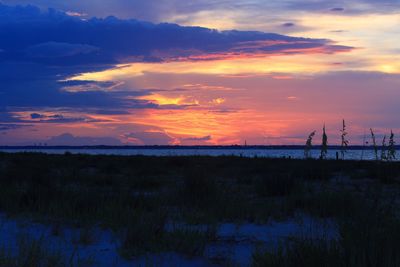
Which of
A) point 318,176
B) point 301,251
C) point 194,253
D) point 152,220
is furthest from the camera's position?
point 318,176

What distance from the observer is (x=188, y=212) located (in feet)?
31.2

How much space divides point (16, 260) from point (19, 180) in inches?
417

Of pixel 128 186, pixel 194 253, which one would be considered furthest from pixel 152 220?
pixel 128 186

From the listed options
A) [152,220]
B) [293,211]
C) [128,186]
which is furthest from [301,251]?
[128,186]

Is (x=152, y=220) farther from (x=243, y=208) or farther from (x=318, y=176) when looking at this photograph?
(x=318, y=176)

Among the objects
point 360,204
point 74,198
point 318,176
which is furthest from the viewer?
point 318,176

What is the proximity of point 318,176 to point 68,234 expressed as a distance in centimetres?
1215

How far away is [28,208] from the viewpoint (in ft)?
31.6

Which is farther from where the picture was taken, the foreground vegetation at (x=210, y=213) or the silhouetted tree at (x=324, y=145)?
the silhouetted tree at (x=324, y=145)

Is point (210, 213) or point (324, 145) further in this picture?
point (324, 145)

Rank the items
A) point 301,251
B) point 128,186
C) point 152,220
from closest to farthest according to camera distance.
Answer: point 301,251 < point 152,220 < point 128,186

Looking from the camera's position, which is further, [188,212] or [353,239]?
[188,212]

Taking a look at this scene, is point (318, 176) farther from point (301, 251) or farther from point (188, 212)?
point (301, 251)

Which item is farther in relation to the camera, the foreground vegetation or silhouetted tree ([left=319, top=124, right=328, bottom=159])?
silhouetted tree ([left=319, top=124, right=328, bottom=159])
